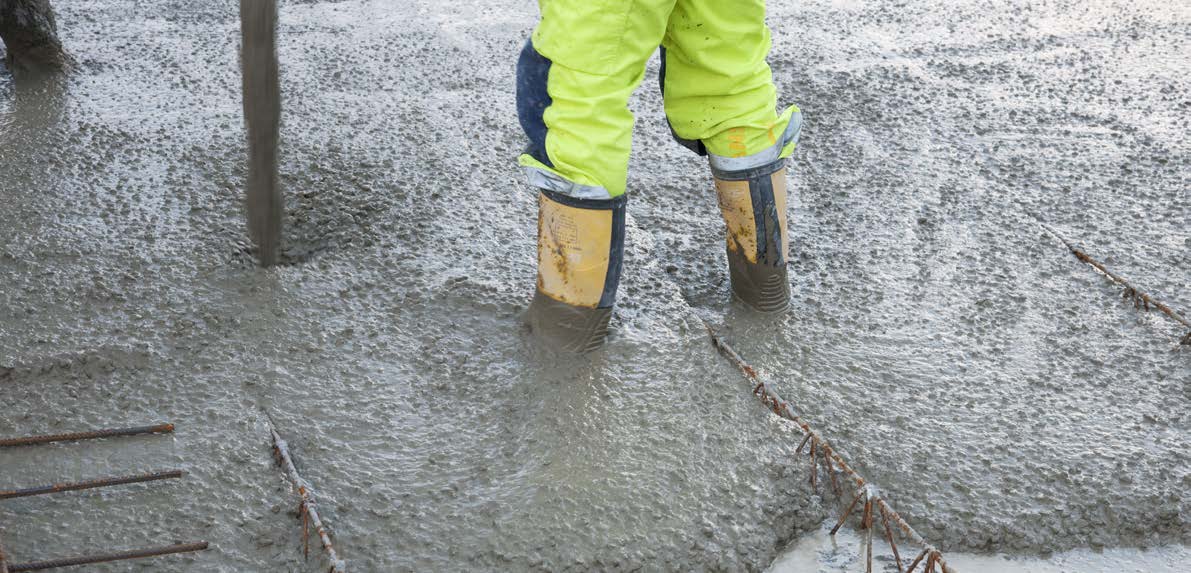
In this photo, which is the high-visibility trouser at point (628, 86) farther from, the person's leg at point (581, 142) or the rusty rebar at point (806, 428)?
the rusty rebar at point (806, 428)

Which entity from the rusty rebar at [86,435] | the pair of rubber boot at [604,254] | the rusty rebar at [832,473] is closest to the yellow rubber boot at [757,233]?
the pair of rubber boot at [604,254]

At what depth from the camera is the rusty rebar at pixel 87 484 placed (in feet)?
6.22

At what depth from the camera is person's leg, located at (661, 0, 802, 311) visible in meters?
2.25

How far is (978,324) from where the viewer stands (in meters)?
2.55

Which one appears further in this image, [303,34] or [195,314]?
[303,34]

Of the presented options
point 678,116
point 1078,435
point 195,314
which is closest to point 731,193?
point 678,116

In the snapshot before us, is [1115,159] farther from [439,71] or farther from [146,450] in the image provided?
[146,450]

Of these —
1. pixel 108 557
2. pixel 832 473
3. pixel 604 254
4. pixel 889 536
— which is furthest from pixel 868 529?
pixel 108 557

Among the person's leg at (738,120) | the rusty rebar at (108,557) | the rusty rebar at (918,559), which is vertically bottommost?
the rusty rebar at (108,557)

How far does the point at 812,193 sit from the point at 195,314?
5.50ft

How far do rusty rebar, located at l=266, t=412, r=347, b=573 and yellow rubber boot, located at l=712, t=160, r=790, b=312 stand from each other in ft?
3.55

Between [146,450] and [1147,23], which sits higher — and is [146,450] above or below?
below

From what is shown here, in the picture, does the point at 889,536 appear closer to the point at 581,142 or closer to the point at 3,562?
the point at 581,142

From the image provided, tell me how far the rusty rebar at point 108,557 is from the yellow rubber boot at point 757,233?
1.30m
